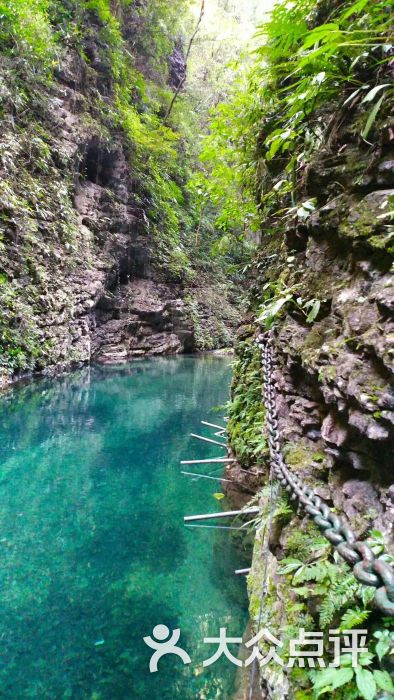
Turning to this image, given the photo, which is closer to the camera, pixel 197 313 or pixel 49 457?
pixel 49 457

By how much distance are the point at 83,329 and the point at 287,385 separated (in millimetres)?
12567

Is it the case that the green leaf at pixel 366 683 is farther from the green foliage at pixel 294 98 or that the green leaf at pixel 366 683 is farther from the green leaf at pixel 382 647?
the green foliage at pixel 294 98

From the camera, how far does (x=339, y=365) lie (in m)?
2.09

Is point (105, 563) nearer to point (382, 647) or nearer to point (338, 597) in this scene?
point (338, 597)

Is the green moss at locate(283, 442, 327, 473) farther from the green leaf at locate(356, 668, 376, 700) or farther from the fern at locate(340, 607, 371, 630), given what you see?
the green leaf at locate(356, 668, 376, 700)

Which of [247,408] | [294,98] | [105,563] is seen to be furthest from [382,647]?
[247,408]

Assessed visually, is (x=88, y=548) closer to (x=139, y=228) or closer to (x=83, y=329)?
(x=83, y=329)

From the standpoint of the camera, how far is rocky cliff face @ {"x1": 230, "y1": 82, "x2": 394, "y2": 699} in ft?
5.77

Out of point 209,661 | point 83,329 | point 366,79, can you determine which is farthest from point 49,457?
point 83,329

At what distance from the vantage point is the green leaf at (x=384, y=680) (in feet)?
3.88

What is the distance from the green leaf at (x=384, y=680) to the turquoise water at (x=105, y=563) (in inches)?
67.6

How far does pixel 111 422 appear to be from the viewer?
27.8 feet

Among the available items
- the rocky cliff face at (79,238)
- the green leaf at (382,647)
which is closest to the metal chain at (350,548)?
the green leaf at (382,647)

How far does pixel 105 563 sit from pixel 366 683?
3.17m
